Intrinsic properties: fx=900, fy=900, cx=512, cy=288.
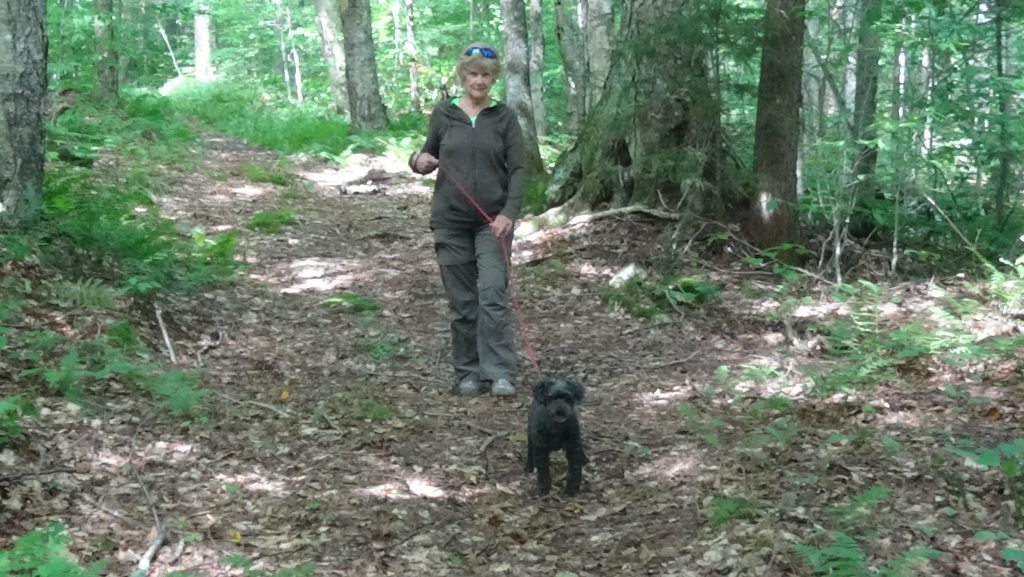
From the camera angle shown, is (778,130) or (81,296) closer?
(81,296)

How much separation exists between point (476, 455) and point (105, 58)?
14.3 m

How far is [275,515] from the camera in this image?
4.58m

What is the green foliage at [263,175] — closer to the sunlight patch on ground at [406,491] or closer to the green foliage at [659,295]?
the green foliage at [659,295]

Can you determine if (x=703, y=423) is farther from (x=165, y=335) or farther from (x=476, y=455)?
(x=165, y=335)

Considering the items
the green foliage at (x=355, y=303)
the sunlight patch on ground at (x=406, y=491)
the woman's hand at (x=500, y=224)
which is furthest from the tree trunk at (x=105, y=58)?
the sunlight patch on ground at (x=406, y=491)

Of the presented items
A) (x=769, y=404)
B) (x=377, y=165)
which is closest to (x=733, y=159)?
(x=769, y=404)

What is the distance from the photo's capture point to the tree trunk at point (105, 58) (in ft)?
52.5

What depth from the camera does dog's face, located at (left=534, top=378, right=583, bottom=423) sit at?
4727 millimetres

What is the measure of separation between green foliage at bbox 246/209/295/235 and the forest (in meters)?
0.07

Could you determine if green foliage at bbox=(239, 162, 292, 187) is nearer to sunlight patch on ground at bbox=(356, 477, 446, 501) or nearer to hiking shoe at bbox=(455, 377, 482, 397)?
hiking shoe at bbox=(455, 377, 482, 397)

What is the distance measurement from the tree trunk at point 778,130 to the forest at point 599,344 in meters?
0.03

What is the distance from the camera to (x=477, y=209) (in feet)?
20.1

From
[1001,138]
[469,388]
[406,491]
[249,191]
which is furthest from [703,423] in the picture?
[249,191]

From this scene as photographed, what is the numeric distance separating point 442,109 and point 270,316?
2800 millimetres
